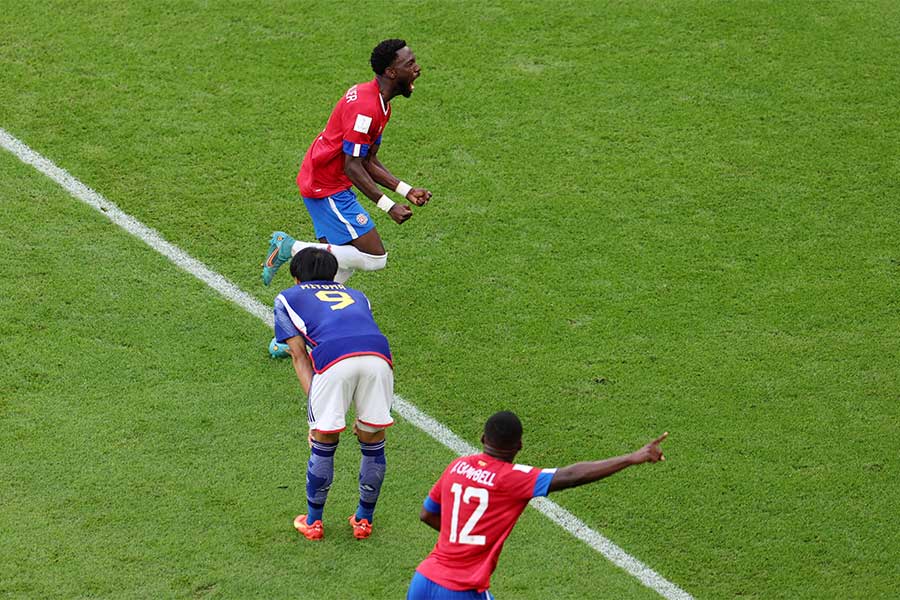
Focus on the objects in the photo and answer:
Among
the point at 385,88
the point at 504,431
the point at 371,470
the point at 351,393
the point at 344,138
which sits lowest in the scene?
the point at 371,470

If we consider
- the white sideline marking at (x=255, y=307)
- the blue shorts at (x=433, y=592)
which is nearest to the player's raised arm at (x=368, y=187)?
the white sideline marking at (x=255, y=307)

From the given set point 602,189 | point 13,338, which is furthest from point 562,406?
point 13,338

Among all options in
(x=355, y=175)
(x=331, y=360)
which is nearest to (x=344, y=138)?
(x=355, y=175)

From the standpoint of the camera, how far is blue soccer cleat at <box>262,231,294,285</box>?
28.9 feet

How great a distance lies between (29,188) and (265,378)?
129 inches

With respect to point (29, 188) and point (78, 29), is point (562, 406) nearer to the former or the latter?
point (29, 188)

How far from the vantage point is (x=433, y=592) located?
571 cm

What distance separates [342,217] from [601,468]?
381cm

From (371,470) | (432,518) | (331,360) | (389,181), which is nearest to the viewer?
(432,518)

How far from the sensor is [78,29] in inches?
495

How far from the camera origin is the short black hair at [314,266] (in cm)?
718

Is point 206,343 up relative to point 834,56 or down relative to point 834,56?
down

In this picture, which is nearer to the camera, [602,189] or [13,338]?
[13,338]

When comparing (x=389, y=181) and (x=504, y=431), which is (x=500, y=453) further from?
(x=389, y=181)
